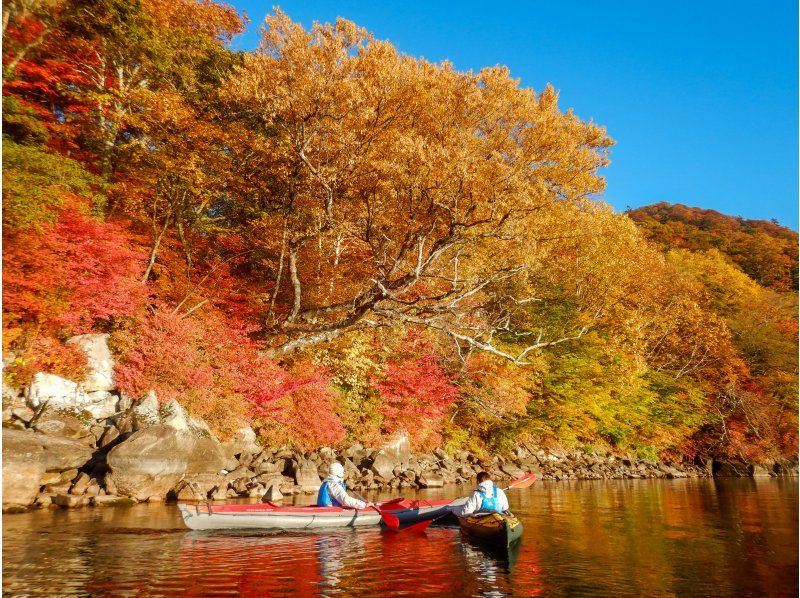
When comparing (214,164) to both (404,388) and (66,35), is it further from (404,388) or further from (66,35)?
(404,388)

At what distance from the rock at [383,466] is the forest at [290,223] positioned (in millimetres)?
946

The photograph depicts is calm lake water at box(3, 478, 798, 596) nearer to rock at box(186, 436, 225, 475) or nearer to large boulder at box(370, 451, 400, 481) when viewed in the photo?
rock at box(186, 436, 225, 475)

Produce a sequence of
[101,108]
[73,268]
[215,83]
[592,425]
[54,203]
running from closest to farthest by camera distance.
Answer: [54,203] → [73,268] → [101,108] → [215,83] → [592,425]

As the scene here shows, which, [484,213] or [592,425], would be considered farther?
[592,425]

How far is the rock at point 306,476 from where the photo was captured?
52.7ft

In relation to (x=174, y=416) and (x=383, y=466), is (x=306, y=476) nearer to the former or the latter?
(x=383, y=466)

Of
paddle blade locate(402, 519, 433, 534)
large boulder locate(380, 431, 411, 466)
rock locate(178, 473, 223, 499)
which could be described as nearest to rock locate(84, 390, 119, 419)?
rock locate(178, 473, 223, 499)

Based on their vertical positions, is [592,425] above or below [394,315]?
below

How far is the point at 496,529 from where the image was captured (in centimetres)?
870

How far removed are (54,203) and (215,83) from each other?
9.96m

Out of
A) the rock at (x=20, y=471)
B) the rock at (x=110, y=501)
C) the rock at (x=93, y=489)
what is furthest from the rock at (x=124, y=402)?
the rock at (x=20, y=471)

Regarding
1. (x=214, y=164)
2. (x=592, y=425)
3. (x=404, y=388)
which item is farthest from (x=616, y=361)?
(x=214, y=164)

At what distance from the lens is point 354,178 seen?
17.2m

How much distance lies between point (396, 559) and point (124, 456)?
7.86 meters
